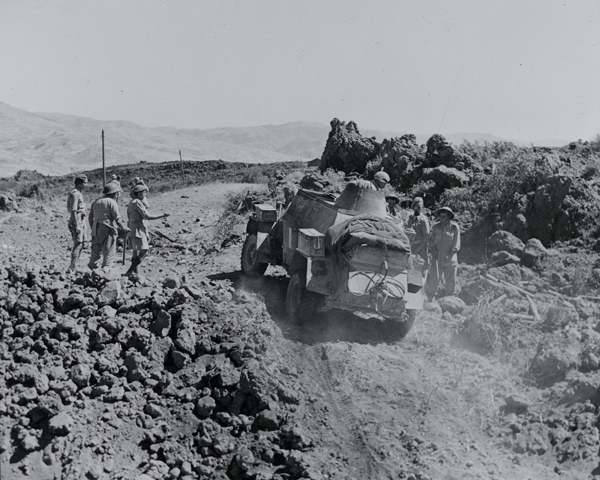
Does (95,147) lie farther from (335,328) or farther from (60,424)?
(60,424)

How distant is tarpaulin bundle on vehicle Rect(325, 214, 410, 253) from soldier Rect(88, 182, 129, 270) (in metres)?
3.31

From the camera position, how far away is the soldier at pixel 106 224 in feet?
32.2

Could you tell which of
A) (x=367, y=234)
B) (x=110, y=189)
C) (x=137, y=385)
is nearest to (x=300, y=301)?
(x=367, y=234)

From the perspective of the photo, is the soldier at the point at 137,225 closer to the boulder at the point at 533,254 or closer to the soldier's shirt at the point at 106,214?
the soldier's shirt at the point at 106,214

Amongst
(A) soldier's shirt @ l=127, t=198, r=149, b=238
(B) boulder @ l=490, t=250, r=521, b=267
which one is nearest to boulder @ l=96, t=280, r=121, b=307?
(A) soldier's shirt @ l=127, t=198, r=149, b=238

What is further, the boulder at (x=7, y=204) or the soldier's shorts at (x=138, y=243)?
the boulder at (x=7, y=204)

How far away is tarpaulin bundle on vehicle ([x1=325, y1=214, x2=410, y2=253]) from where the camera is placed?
28.2ft

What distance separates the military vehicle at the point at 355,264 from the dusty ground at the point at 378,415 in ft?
1.39

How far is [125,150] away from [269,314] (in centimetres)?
5913

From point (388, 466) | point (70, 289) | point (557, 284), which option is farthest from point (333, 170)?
point (388, 466)

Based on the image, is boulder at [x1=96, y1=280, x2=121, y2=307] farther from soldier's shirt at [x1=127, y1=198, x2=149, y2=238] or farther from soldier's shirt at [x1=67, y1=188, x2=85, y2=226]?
soldier's shirt at [x1=67, y1=188, x2=85, y2=226]

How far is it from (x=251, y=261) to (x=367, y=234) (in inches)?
133

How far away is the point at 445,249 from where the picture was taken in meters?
10.9

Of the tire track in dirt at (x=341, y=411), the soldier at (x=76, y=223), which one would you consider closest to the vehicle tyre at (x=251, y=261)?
the soldier at (x=76, y=223)
